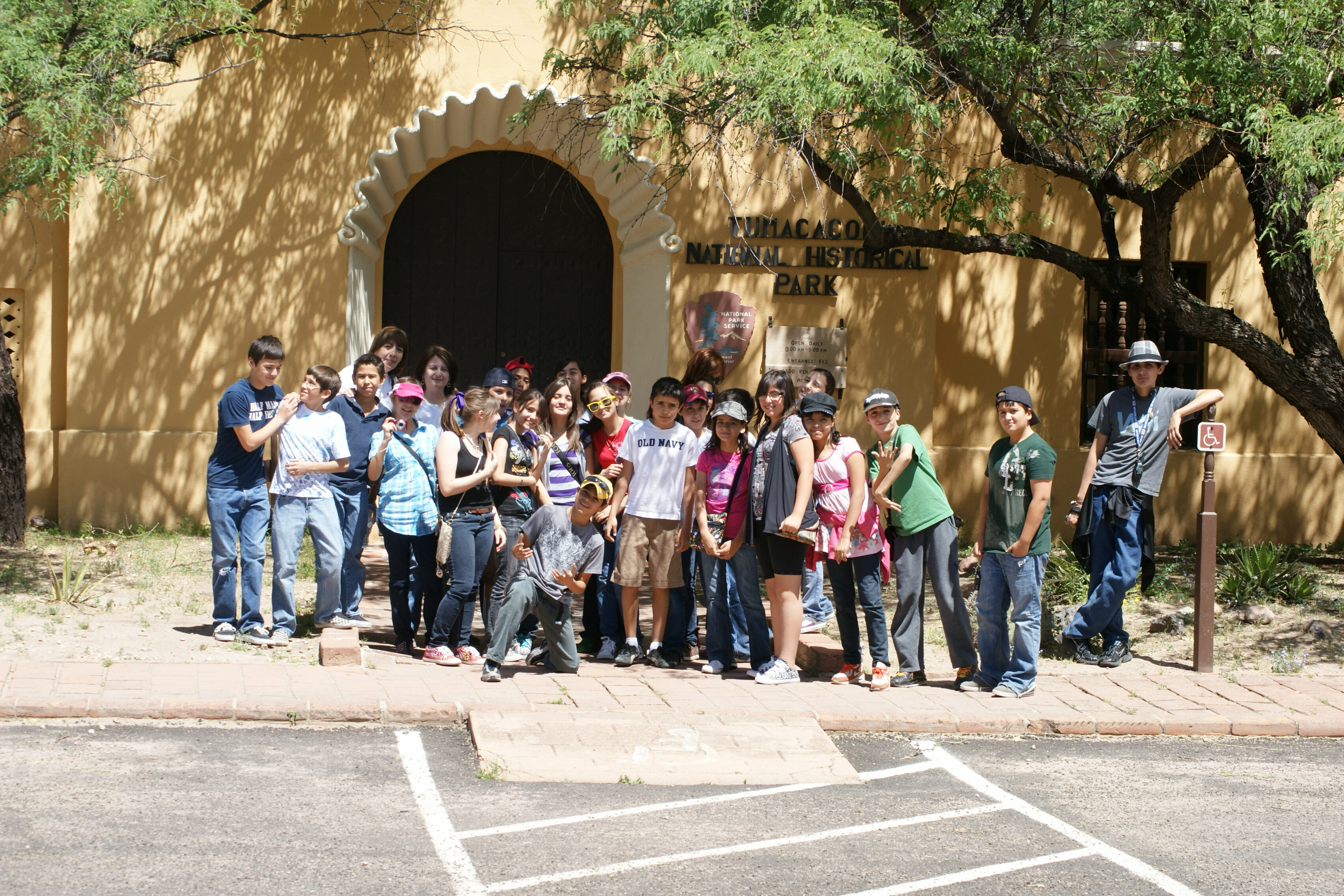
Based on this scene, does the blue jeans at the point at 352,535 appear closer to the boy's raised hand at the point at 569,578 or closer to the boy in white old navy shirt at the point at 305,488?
the boy in white old navy shirt at the point at 305,488

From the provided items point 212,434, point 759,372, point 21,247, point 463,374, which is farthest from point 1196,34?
point 21,247

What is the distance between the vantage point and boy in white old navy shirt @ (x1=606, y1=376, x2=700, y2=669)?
24.2 feet

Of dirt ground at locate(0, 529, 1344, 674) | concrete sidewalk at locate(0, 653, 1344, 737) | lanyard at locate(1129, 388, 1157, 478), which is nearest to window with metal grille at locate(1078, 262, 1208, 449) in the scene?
dirt ground at locate(0, 529, 1344, 674)

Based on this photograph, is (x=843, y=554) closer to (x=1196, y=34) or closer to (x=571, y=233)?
(x=1196, y=34)

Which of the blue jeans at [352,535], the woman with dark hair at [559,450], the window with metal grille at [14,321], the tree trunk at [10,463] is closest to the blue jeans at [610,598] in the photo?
the woman with dark hair at [559,450]

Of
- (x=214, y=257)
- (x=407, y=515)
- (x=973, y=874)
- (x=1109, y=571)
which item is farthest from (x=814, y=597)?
(x=214, y=257)

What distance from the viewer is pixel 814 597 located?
860 cm

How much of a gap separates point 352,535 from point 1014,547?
3.99 meters

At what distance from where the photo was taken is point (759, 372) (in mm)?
12469

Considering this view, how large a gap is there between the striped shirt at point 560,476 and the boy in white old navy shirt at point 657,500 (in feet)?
0.83

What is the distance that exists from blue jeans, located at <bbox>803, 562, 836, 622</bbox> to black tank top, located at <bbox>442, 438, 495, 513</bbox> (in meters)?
2.36

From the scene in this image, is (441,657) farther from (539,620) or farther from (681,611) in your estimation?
(681,611)

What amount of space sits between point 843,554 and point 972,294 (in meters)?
6.88

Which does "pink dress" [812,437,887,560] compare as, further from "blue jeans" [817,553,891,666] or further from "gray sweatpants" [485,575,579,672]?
"gray sweatpants" [485,575,579,672]
